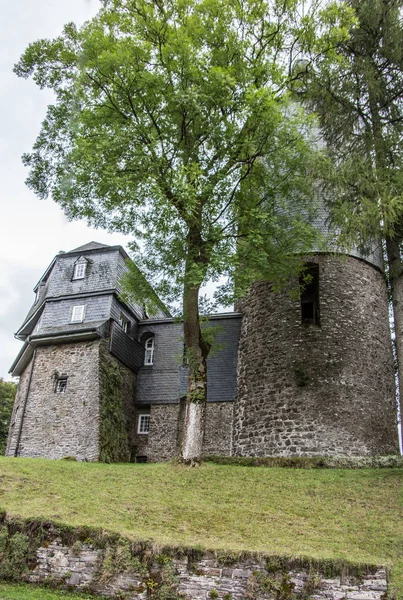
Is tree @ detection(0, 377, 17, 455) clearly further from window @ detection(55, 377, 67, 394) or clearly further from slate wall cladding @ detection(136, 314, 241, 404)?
window @ detection(55, 377, 67, 394)

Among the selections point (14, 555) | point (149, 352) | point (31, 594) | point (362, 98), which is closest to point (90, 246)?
point (149, 352)

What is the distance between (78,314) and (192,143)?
9.48 m

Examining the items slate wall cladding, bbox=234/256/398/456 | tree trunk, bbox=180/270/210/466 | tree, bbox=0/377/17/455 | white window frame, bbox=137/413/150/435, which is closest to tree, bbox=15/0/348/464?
tree trunk, bbox=180/270/210/466

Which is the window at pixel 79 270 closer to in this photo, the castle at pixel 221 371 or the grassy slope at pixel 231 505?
the castle at pixel 221 371

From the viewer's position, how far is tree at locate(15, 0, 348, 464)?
1380 centimetres

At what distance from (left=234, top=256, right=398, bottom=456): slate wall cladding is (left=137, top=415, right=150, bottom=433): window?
5.32 meters

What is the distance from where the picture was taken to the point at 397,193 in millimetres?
13211

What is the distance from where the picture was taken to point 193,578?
7.62 metres

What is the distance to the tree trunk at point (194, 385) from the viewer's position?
44.4ft

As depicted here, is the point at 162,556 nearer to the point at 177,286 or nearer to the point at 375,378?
the point at 177,286

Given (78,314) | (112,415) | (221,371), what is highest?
(78,314)

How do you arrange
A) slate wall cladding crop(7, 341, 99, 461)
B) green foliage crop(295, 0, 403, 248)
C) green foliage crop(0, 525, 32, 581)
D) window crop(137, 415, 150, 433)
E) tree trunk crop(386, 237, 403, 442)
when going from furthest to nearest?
window crop(137, 415, 150, 433) → slate wall cladding crop(7, 341, 99, 461) → green foliage crop(295, 0, 403, 248) → tree trunk crop(386, 237, 403, 442) → green foliage crop(0, 525, 32, 581)

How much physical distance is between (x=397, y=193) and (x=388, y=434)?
7.75 m

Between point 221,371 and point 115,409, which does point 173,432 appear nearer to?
point 115,409
